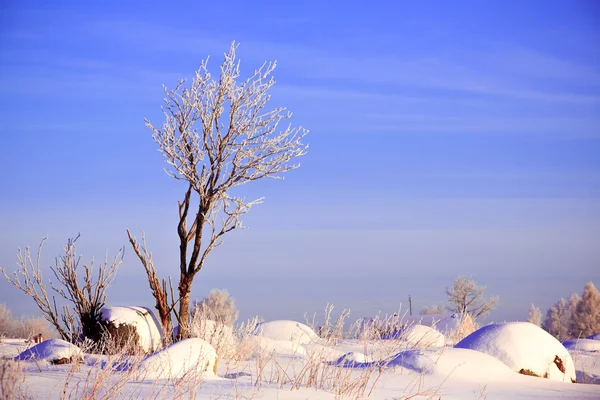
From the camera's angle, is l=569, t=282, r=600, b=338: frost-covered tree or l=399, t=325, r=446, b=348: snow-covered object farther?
l=569, t=282, r=600, b=338: frost-covered tree

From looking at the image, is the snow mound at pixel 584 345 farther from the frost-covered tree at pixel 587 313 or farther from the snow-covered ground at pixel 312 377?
the frost-covered tree at pixel 587 313

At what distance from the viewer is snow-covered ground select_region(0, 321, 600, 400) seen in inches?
249

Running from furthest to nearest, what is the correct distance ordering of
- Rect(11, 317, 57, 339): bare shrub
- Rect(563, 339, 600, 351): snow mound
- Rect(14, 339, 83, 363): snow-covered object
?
Rect(11, 317, 57, 339): bare shrub → Rect(563, 339, 600, 351): snow mound → Rect(14, 339, 83, 363): snow-covered object

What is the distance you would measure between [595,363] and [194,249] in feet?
27.5

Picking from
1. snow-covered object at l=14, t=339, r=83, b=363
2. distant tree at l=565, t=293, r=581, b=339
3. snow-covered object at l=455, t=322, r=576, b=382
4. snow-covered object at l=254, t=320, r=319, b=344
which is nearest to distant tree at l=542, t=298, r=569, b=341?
distant tree at l=565, t=293, r=581, b=339

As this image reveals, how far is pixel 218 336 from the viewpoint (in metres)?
11.2

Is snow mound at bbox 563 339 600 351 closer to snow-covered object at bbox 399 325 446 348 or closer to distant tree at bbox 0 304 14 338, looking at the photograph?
snow-covered object at bbox 399 325 446 348

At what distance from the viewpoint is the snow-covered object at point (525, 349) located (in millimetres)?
10453

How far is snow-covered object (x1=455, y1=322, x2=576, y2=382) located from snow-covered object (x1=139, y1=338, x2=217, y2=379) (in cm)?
453

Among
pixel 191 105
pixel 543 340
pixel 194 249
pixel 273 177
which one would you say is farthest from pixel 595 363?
pixel 191 105

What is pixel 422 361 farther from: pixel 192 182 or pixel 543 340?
pixel 192 182

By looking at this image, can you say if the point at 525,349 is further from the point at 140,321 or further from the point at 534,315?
the point at 534,315

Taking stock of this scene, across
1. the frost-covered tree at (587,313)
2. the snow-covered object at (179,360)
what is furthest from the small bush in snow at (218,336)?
the frost-covered tree at (587,313)

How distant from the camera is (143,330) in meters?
12.1
